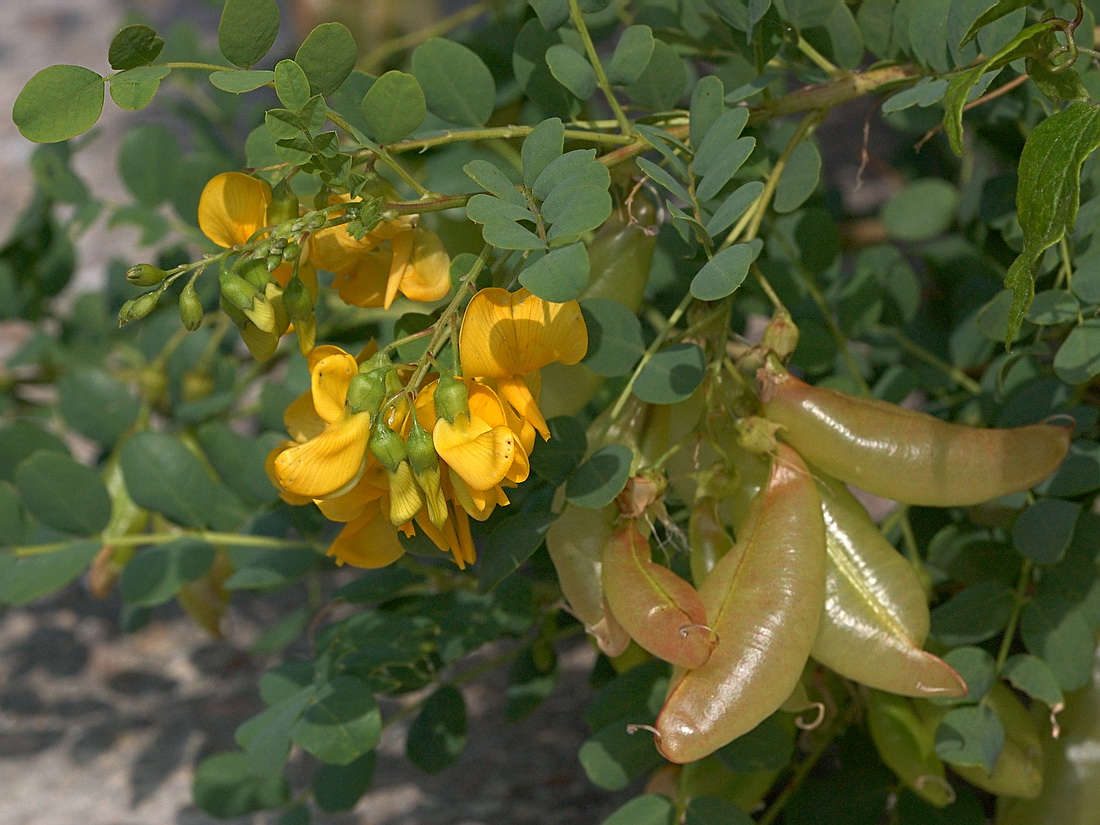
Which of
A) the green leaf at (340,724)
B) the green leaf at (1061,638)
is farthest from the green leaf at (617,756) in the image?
the green leaf at (1061,638)

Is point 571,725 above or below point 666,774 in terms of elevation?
below

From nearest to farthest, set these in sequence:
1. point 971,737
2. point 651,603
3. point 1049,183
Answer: point 1049,183
point 651,603
point 971,737

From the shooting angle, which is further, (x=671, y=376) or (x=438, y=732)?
(x=438, y=732)

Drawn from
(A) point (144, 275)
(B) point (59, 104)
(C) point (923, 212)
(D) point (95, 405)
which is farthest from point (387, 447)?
(C) point (923, 212)

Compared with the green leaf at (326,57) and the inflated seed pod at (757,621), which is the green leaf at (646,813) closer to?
the inflated seed pod at (757,621)

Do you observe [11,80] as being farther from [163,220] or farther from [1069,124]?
[1069,124]

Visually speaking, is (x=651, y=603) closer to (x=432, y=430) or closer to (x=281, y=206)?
(x=432, y=430)

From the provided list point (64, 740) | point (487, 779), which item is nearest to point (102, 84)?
point (487, 779)
